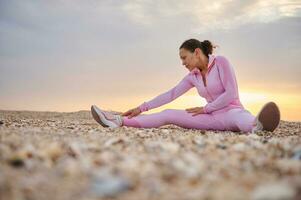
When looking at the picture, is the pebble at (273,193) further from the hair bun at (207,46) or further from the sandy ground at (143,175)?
the hair bun at (207,46)

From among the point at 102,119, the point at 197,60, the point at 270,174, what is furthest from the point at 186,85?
the point at 270,174

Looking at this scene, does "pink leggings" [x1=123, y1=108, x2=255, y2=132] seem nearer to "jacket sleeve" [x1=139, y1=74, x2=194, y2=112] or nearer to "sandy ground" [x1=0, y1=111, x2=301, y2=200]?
"jacket sleeve" [x1=139, y1=74, x2=194, y2=112]

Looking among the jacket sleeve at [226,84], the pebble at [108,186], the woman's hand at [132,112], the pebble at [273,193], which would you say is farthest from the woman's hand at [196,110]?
the pebble at [273,193]

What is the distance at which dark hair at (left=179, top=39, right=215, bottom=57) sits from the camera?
24.1ft

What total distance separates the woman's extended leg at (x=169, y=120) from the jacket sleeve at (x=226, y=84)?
0.50 m

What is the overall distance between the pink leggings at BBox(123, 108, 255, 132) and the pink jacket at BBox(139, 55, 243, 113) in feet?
0.52

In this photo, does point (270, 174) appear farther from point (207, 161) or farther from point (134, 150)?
point (134, 150)

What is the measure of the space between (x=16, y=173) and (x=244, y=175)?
1531 millimetres

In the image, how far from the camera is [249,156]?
3264 mm

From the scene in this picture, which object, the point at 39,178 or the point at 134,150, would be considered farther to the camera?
the point at 134,150

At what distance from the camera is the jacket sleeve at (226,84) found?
279 inches

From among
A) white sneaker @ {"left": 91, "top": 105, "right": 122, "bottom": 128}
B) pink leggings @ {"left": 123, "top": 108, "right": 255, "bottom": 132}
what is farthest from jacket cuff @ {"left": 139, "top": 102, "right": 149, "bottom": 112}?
white sneaker @ {"left": 91, "top": 105, "right": 122, "bottom": 128}

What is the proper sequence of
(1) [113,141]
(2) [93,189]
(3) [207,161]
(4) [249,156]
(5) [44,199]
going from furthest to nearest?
1. (1) [113,141]
2. (4) [249,156]
3. (3) [207,161]
4. (2) [93,189]
5. (5) [44,199]

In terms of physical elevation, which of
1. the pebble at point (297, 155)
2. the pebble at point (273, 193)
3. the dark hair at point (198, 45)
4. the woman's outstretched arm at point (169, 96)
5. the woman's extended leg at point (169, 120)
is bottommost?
the pebble at point (273, 193)
